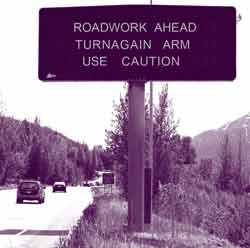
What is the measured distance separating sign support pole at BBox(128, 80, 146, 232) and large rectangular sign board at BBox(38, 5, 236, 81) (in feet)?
2.81

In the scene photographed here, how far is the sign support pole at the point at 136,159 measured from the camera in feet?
47.3

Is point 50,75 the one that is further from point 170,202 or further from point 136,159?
point 170,202

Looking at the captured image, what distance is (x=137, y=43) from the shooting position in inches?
532

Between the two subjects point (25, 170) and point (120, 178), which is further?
point (25, 170)

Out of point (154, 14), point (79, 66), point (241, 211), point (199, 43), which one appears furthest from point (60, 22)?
point (241, 211)

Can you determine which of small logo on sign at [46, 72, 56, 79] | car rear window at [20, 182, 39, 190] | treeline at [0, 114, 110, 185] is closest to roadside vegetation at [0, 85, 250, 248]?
small logo on sign at [46, 72, 56, 79]

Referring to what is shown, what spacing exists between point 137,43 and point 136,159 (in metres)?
2.52

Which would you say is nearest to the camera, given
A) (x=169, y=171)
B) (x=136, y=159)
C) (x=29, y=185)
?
(x=136, y=159)

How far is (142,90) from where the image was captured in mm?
14656

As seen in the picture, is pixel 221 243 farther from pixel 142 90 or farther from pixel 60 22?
pixel 60 22

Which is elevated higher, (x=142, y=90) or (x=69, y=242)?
(x=142, y=90)

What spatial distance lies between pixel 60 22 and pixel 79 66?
945 mm

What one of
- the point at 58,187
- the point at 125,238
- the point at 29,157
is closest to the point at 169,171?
the point at 125,238

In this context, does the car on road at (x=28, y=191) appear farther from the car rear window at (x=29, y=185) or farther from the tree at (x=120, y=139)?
the tree at (x=120, y=139)
